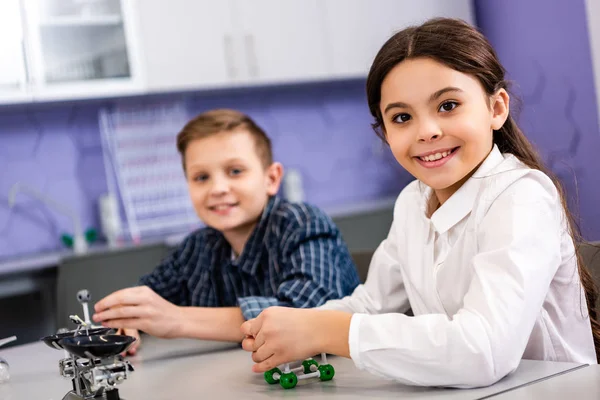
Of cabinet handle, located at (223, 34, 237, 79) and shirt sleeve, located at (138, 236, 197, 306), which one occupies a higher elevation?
cabinet handle, located at (223, 34, 237, 79)

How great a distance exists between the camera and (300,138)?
400 centimetres

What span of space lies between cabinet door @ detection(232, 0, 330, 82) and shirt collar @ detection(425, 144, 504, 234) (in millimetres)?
2398

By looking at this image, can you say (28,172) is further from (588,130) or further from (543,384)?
(543,384)

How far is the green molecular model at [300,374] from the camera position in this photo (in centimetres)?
103

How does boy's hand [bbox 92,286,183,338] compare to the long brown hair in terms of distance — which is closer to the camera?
the long brown hair

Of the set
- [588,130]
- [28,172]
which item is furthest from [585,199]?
[28,172]

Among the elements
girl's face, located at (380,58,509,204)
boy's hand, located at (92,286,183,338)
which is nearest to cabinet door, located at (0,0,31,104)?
boy's hand, located at (92,286,183,338)

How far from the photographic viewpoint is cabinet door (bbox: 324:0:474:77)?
12.4 ft

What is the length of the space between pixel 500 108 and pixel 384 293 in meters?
0.38

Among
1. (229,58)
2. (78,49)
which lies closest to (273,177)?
(78,49)

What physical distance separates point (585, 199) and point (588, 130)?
0.33m

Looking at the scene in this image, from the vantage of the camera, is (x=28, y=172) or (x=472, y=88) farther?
(x=28, y=172)

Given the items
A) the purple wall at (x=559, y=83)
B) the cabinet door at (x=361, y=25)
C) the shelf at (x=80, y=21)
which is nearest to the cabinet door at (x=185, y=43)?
the shelf at (x=80, y=21)

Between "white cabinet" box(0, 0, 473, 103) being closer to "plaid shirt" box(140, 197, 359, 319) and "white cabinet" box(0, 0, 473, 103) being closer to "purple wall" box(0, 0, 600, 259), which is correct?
"purple wall" box(0, 0, 600, 259)
